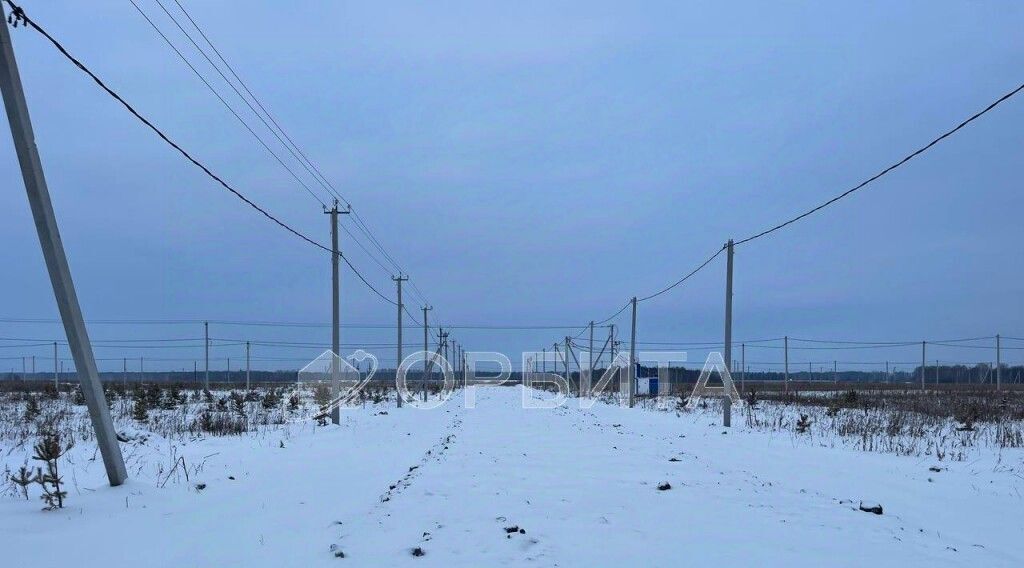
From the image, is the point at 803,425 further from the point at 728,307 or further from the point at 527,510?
the point at 527,510

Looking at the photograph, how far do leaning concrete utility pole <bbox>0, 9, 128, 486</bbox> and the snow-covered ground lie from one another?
2.28ft

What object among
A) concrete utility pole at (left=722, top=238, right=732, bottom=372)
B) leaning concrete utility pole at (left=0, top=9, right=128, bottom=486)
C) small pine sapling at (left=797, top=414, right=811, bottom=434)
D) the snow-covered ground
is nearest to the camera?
the snow-covered ground

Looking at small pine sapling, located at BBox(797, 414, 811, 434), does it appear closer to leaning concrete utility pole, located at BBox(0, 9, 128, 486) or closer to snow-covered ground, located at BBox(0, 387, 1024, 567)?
snow-covered ground, located at BBox(0, 387, 1024, 567)

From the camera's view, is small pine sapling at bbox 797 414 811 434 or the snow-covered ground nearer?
the snow-covered ground

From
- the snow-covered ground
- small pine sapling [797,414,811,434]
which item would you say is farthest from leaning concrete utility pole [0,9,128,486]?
small pine sapling [797,414,811,434]

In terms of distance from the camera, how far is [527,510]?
7508 millimetres

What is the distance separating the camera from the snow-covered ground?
5.71 metres

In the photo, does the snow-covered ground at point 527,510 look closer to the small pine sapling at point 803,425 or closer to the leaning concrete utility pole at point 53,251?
the leaning concrete utility pole at point 53,251

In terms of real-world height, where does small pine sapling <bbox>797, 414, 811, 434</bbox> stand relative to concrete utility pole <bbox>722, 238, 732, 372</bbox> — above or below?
below

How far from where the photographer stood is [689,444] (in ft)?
49.1

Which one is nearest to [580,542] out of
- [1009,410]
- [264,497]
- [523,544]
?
[523,544]

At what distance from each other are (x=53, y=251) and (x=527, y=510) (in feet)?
18.3

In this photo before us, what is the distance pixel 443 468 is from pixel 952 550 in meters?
6.65

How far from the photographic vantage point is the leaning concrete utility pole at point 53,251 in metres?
7.29
